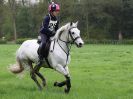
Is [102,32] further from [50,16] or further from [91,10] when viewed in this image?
[50,16]

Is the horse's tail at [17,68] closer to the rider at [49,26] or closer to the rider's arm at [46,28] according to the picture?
the rider at [49,26]

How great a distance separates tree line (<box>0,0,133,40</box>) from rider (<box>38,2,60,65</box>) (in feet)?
236

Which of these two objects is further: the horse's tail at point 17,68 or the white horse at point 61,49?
the horse's tail at point 17,68

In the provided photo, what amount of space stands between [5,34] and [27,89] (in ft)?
303

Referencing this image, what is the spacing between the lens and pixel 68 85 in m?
12.7

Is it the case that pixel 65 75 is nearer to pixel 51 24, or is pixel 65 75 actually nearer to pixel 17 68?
pixel 51 24

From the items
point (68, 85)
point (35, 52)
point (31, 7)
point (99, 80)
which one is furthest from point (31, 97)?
point (31, 7)

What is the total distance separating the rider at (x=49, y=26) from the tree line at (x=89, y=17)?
71888 millimetres

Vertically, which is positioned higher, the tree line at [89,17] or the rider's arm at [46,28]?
the rider's arm at [46,28]

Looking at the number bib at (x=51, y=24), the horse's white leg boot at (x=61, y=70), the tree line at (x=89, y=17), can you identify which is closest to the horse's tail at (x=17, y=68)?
Result: the number bib at (x=51, y=24)

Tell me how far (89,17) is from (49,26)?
76.7m

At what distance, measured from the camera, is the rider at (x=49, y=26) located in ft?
43.9

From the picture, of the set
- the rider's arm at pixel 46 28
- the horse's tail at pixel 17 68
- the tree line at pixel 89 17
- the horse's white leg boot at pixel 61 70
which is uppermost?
the rider's arm at pixel 46 28

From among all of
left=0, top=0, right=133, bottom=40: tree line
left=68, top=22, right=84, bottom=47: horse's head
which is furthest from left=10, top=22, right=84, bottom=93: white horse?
left=0, top=0, right=133, bottom=40: tree line
